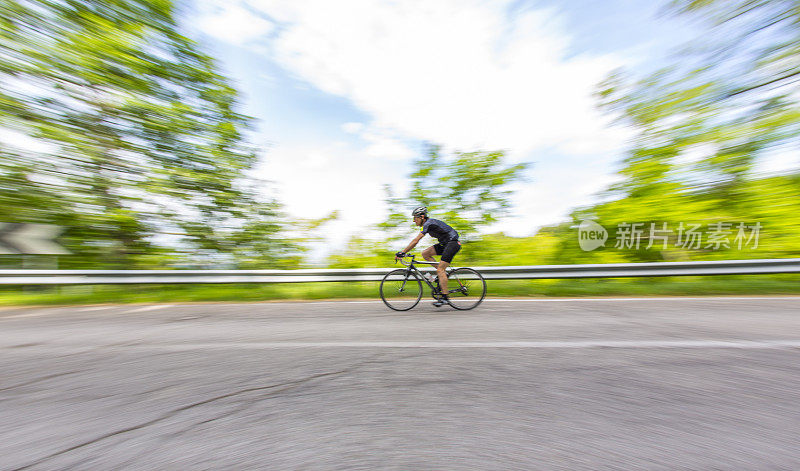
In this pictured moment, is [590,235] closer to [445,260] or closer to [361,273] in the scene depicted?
[445,260]

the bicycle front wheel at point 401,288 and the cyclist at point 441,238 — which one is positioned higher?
the cyclist at point 441,238

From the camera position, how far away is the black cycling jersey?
605cm

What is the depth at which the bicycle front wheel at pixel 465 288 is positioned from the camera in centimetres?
608

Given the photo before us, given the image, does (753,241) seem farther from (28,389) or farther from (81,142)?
(81,142)

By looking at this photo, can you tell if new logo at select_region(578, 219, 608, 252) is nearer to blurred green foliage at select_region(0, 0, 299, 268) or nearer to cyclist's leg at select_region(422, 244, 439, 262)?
cyclist's leg at select_region(422, 244, 439, 262)

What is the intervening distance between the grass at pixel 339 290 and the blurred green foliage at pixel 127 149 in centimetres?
114

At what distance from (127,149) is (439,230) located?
8.09 m

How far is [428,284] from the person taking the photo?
6211 millimetres

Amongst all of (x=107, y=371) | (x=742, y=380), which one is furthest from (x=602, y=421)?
(x=107, y=371)

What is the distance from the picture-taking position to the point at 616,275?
6.89 metres

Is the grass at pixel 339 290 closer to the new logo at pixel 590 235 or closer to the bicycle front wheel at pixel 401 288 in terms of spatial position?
the bicycle front wheel at pixel 401 288

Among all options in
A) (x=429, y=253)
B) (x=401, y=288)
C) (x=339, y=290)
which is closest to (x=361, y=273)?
(x=339, y=290)

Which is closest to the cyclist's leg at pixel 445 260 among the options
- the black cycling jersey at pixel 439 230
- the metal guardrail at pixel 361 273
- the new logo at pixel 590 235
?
the black cycling jersey at pixel 439 230

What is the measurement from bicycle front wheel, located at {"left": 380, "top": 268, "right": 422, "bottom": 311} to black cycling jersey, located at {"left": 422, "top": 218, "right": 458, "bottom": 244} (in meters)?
0.80
